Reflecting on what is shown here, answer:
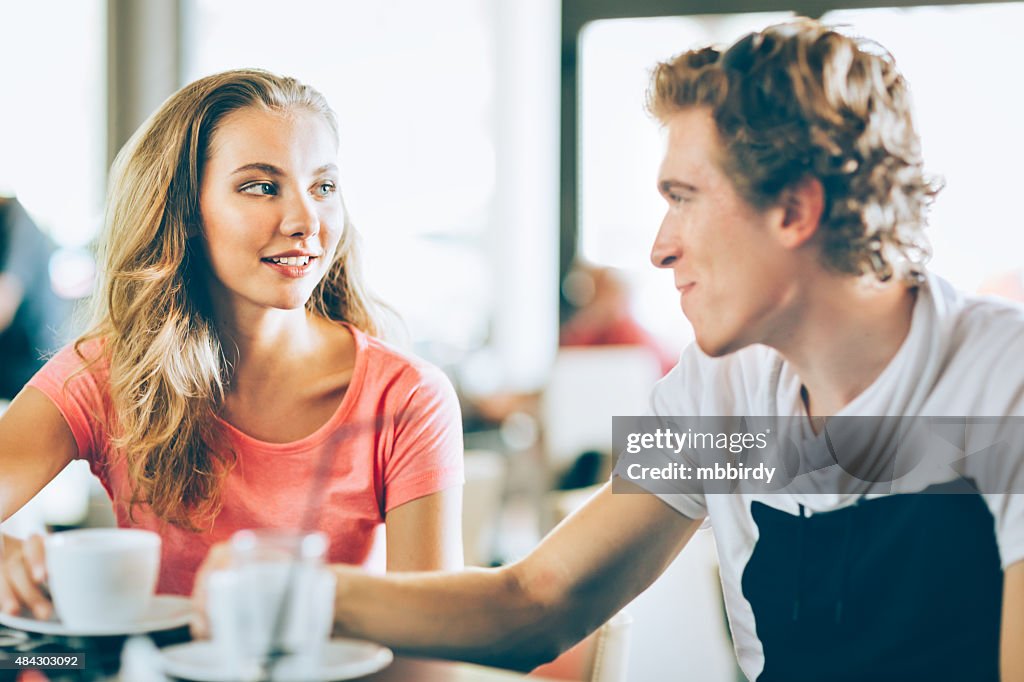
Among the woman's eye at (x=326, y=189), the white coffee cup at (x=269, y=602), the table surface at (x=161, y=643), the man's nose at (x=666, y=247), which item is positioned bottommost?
the table surface at (x=161, y=643)

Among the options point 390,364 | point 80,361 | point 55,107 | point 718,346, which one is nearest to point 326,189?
point 390,364

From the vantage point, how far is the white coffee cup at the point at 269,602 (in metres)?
0.70

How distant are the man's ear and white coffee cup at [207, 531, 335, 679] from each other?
0.51m

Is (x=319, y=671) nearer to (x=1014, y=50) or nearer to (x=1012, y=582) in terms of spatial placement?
(x=1012, y=582)

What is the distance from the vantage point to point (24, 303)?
152 cm

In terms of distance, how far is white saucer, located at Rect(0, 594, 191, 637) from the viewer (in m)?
0.90

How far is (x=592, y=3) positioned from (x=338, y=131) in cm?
39

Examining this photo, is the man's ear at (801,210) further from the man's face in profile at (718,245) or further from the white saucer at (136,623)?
the white saucer at (136,623)

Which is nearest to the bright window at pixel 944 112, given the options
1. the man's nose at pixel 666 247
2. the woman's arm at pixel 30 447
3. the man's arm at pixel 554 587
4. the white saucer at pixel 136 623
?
the man's nose at pixel 666 247

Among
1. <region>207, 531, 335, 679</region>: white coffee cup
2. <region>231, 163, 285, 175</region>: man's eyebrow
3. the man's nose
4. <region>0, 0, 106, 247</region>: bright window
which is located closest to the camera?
<region>207, 531, 335, 679</region>: white coffee cup

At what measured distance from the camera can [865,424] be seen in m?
0.99

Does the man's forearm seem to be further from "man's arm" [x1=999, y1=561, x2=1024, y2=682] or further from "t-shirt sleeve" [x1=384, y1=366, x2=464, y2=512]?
"man's arm" [x1=999, y1=561, x2=1024, y2=682]

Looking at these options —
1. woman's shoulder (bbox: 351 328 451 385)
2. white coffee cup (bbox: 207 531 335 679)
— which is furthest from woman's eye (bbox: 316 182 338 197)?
white coffee cup (bbox: 207 531 335 679)

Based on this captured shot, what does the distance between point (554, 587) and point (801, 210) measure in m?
0.43
